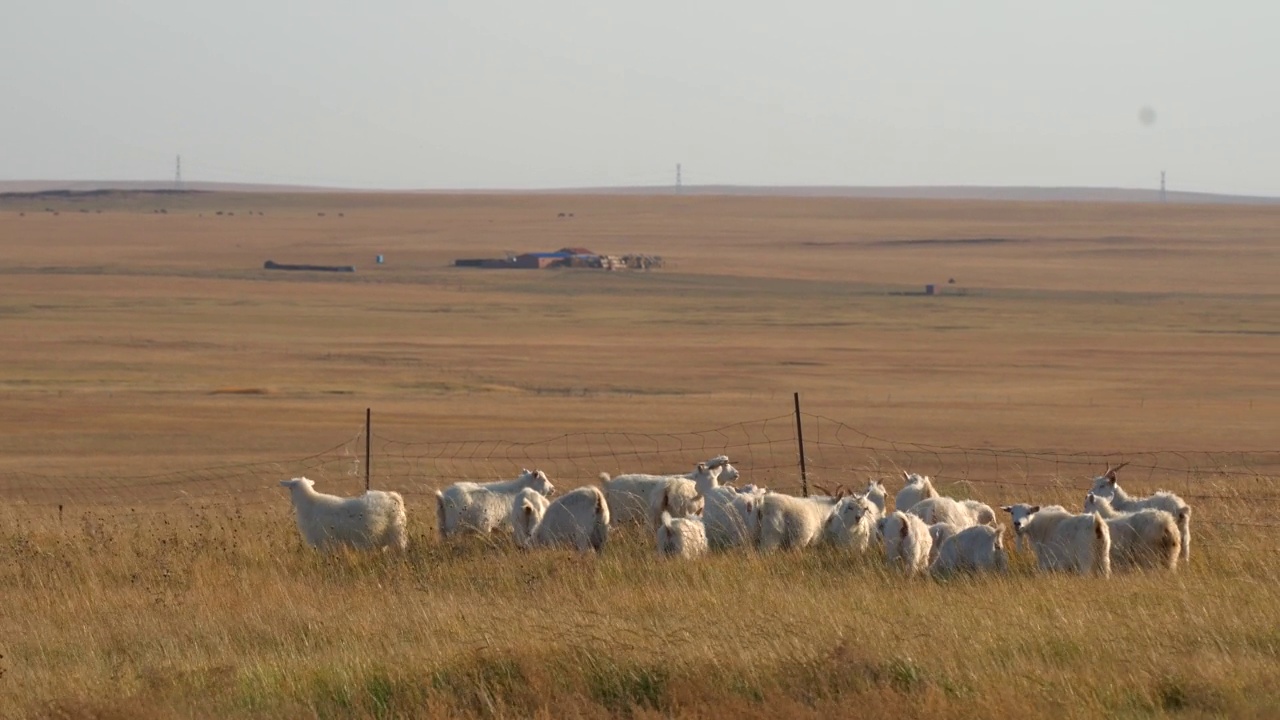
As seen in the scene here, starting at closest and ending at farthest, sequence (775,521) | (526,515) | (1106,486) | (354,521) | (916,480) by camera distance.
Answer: (775,521), (354,521), (526,515), (1106,486), (916,480)

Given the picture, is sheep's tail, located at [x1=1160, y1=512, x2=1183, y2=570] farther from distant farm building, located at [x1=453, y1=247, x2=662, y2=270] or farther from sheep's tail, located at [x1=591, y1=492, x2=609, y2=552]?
distant farm building, located at [x1=453, y1=247, x2=662, y2=270]

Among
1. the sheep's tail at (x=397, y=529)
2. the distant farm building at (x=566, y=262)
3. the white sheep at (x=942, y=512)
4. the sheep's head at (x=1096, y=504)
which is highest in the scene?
the distant farm building at (x=566, y=262)

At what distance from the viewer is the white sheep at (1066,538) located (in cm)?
1133

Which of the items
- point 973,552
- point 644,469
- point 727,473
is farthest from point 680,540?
point 644,469

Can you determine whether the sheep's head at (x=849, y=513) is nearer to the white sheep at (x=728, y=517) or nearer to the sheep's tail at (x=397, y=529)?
the white sheep at (x=728, y=517)

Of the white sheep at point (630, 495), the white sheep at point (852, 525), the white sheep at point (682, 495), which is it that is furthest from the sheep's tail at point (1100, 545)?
the white sheep at point (630, 495)

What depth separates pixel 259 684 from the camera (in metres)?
8.34

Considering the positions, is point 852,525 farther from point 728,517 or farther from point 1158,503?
point 1158,503

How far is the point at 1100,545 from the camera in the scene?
11.3 m

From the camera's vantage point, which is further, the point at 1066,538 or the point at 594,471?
the point at 594,471

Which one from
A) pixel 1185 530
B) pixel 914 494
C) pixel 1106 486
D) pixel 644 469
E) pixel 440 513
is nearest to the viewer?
pixel 1185 530

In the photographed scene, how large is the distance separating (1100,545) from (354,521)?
558 cm

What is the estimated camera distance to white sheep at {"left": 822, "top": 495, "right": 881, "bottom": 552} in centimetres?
1242

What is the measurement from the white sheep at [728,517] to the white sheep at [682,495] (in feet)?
0.53
